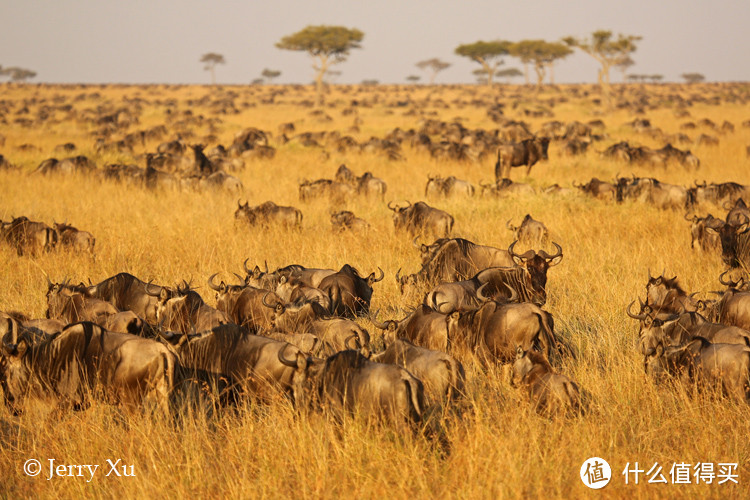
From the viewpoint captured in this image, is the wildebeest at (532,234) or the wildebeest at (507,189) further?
the wildebeest at (507,189)

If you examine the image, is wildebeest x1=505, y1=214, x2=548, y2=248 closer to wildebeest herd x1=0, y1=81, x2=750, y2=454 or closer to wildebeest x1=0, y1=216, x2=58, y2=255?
wildebeest herd x1=0, y1=81, x2=750, y2=454

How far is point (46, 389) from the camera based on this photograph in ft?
15.5

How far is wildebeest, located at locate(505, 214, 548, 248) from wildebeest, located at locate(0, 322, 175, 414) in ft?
23.0

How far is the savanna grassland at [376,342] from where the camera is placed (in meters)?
4.04

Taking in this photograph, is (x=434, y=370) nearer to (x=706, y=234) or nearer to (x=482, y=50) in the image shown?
(x=706, y=234)

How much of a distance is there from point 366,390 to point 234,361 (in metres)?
1.25

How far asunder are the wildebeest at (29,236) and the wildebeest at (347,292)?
192 inches

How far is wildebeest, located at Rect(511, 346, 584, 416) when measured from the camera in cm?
463

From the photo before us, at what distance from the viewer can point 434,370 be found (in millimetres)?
4723

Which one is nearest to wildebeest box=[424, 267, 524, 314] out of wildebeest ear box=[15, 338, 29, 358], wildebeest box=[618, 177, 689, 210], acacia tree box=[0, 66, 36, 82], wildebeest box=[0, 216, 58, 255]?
wildebeest ear box=[15, 338, 29, 358]

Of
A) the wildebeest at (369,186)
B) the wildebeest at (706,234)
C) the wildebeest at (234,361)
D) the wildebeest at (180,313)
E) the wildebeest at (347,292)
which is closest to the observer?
the wildebeest at (234,361)

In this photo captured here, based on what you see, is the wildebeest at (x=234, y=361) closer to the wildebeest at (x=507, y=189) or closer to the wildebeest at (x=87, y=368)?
the wildebeest at (x=87, y=368)

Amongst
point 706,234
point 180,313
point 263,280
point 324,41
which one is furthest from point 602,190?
point 324,41

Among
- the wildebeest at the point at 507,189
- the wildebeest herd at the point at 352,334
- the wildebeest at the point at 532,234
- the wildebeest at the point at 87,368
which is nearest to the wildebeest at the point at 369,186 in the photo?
the wildebeest at the point at 507,189
